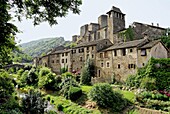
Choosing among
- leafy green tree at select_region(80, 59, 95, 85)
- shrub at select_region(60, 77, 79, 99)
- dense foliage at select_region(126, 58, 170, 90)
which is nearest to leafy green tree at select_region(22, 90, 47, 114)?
shrub at select_region(60, 77, 79, 99)

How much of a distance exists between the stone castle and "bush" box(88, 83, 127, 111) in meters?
11.0

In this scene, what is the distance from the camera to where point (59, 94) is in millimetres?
44594

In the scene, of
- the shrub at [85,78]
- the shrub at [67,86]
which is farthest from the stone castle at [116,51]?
the shrub at [67,86]

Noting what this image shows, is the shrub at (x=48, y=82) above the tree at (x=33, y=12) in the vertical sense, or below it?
below

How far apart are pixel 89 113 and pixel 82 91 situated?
9.74 m

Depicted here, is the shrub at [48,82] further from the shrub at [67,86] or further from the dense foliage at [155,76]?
the dense foliage at [155,76]

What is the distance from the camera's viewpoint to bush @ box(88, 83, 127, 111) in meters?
32.4

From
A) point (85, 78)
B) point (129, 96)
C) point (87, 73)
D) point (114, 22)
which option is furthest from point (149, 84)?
point (114, 22)

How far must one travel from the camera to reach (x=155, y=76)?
123 ft

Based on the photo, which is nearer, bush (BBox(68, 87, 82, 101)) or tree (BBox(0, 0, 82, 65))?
tree (BBox(0, 0, 82, 65))

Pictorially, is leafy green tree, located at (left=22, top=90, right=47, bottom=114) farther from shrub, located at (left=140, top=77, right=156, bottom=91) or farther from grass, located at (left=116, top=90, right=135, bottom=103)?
shrub, located at (left=140, top=77, right=156, bottom=91)

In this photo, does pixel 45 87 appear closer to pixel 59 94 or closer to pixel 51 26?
pixel 59 94

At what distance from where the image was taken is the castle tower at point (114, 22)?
59034mm

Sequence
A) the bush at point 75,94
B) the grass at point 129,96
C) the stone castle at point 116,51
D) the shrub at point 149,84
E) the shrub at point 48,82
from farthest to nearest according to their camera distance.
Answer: the shrub at point 48,82
the stone castle at point 116,51
the bush at point 75,94
the shrub at point 149,84
the grass at point 129,96
